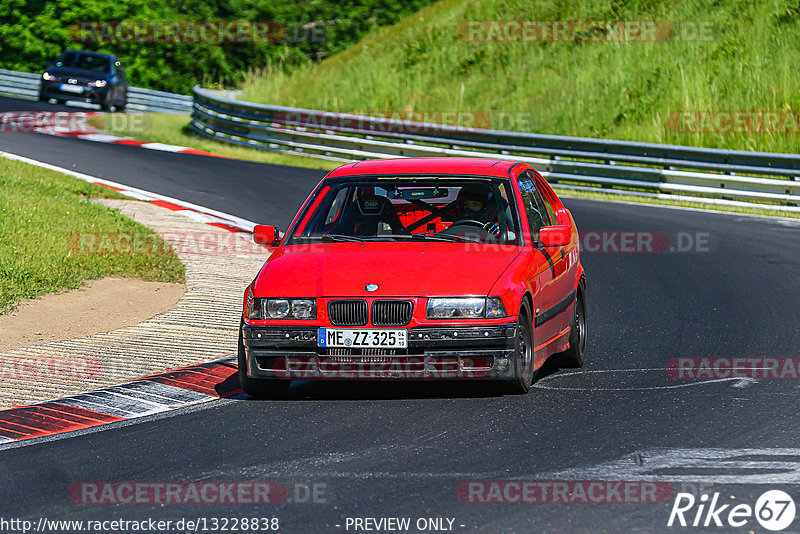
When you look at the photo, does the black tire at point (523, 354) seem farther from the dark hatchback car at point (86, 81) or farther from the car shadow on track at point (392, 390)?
the dark hatchback car at point (86, 81)

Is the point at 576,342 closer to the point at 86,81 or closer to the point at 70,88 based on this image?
the point at 86,81

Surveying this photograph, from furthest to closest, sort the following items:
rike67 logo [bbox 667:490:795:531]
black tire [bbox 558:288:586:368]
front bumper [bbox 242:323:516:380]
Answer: black tire [bbox 558:288:586:368]
front bumper [bbox 242:323:516:380]
rike67 logo [bbox 667:490:795:531]

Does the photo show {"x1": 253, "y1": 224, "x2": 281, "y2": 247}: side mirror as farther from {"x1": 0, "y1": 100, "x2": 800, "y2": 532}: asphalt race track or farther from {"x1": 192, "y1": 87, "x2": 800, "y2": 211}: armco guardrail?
{"x1": 192, "y1": 87, "x2": 800, "y2": 211}: armco guardrail

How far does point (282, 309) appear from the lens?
8.03 m

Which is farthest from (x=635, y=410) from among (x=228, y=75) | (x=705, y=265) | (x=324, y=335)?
(x=228, y=75)

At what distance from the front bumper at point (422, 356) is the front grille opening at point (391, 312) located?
10 centimetres

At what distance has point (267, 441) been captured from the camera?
281 inches

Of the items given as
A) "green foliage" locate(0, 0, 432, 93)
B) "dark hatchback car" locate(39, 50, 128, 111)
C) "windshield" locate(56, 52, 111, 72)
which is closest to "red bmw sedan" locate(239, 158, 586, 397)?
"dark hatchback car" locate(39, 50, 128, 111)

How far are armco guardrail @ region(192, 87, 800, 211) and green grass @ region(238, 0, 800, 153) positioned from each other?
323 cm

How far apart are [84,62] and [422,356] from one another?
31054 mm

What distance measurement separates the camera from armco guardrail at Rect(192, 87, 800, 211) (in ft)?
69.5

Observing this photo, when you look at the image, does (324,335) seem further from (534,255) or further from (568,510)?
(568,510)

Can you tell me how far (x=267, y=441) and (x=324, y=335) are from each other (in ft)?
3.12

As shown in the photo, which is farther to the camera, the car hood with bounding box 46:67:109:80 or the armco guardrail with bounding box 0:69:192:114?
the armco guardrail with bounding box 0:69:192:114
